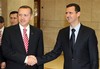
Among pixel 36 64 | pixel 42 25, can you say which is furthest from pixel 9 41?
pixel 42 25

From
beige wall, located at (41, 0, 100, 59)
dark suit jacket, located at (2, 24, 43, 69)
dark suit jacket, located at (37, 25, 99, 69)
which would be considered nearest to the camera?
dark suit jacket, located at (37, 25, 99, 69)

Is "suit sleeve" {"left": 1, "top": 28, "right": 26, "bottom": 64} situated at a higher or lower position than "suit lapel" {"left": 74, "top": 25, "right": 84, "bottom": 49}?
lower

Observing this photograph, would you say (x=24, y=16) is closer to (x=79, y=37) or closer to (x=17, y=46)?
(x=17, y=46)

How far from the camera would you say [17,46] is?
352 centimetres

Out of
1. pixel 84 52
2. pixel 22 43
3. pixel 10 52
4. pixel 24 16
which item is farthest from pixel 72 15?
A: pixel 10 52

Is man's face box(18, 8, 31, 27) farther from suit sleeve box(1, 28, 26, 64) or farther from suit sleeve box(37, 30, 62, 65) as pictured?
suit sleeve box(37, 30, 62, 65)

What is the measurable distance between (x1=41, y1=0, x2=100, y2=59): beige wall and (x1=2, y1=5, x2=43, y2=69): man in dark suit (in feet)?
19.2

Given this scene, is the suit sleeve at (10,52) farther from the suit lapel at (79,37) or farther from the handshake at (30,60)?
the suit lapel at (79,37)

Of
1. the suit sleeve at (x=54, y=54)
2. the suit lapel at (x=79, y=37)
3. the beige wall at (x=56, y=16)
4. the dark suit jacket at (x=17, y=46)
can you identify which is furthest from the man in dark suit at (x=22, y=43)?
the beige wall at (x=56, y=16)

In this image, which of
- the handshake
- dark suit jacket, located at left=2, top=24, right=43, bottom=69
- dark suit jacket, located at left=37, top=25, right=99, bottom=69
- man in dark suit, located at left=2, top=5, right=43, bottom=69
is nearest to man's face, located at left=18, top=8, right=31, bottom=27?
man in dark suit, located at left=2, top=5, right=43, bottom=69

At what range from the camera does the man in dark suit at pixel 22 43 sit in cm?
352

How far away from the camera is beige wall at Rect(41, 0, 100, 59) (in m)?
9.26

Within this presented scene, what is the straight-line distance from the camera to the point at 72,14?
349cm

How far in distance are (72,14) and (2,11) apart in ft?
17.7
